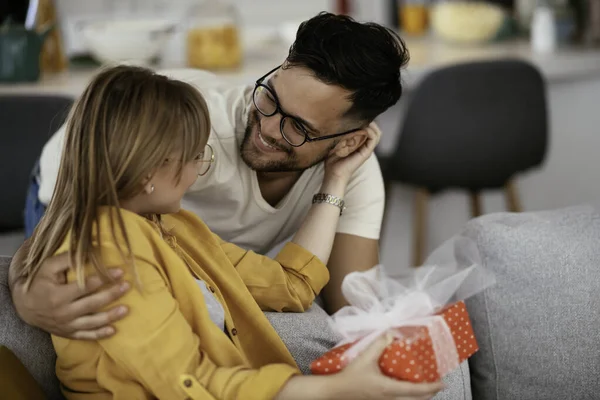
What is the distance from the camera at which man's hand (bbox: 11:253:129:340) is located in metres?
1.22

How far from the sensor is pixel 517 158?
9.63 feet

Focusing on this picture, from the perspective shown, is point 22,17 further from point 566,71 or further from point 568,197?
point 568,197

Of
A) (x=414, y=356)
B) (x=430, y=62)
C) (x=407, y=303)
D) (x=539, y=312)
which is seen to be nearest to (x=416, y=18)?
(x=430, y=62)

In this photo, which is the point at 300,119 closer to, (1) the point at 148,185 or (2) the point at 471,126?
(1) the point at 148,185

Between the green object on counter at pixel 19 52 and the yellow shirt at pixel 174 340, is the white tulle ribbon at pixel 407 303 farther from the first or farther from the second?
the green object on counter at pixel 19 52

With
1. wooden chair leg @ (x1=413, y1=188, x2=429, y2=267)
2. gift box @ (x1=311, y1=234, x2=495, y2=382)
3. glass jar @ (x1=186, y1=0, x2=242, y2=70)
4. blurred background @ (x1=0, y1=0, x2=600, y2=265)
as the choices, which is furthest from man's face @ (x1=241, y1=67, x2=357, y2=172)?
wooden chair leg @ (x1=413, y1=188, x2=429, y2=267)

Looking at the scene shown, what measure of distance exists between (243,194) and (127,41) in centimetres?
136

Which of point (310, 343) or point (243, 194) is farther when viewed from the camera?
point (243, 194)

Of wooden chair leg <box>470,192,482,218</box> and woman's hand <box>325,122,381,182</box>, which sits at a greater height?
woman's hand <box>325,122,381,182</box>

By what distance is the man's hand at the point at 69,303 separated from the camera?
1.22 metres

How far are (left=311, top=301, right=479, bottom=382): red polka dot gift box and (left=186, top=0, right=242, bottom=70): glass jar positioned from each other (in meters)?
1.88

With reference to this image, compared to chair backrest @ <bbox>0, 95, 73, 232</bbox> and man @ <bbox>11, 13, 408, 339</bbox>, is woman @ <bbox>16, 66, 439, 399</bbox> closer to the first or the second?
man @ <bbox>11, 13, 408, 339</bbox>

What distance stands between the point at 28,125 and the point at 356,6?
2.07m

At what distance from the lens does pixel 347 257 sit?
1.87m
